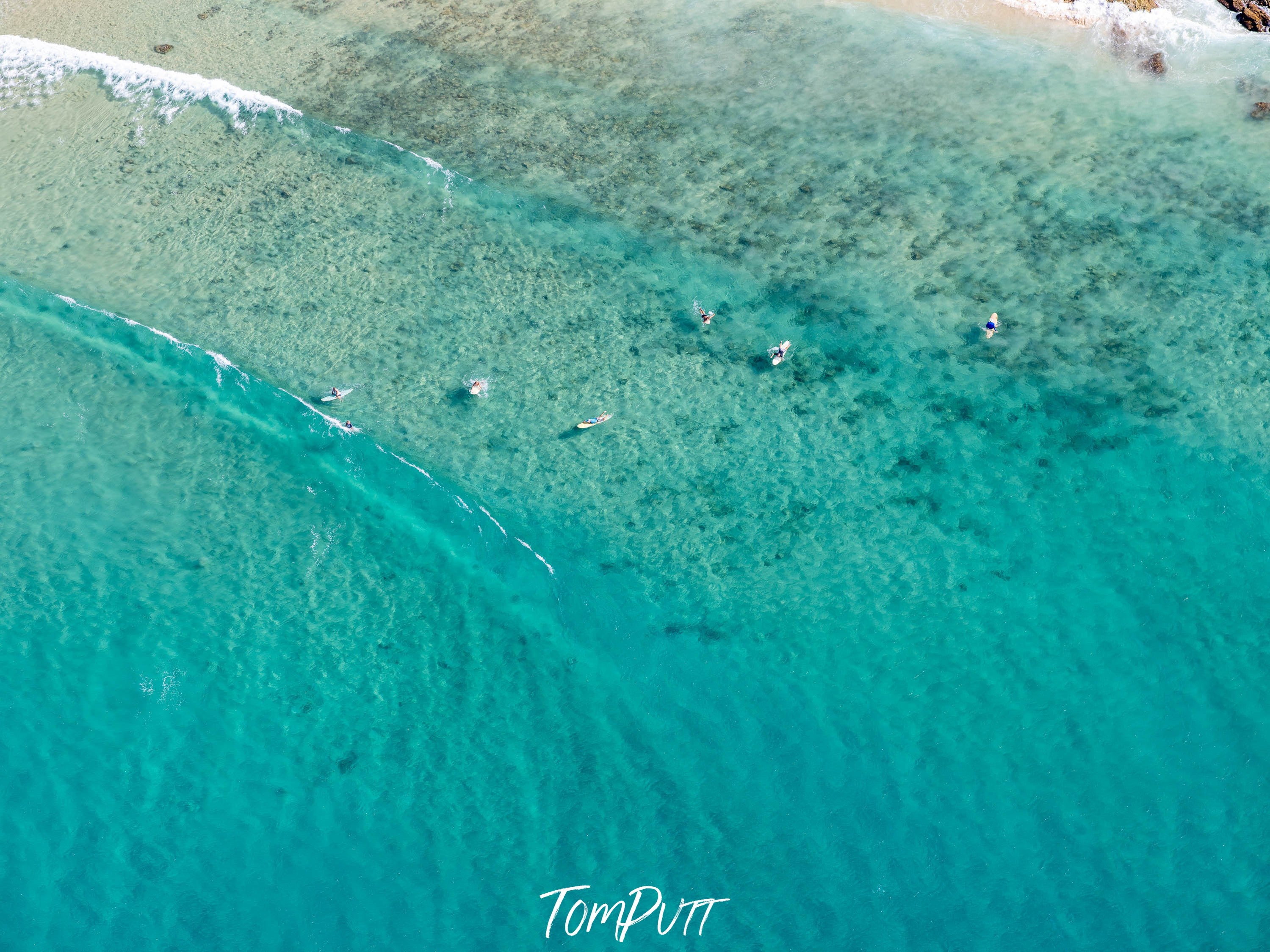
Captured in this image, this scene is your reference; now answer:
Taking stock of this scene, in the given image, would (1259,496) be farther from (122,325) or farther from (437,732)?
(122,325)

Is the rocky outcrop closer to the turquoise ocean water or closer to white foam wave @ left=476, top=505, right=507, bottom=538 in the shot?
the turquoise ocean water

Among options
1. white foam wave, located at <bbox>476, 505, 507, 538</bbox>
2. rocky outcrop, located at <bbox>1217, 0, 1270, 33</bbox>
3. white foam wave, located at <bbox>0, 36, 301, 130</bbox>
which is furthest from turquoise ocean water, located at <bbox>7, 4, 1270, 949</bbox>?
rocky outcrop, located at <bbox>1217, 0, 1270, 33</bbox>

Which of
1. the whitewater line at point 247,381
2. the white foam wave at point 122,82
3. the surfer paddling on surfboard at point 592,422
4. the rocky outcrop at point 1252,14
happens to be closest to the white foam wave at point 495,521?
the whitewater line at point 247,381

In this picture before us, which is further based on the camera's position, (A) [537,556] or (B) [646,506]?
(B) [646,506]

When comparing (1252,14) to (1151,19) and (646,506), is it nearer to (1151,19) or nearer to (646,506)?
(1151,19)

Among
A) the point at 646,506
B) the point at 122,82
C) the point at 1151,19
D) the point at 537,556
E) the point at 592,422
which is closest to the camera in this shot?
the point at 537,556

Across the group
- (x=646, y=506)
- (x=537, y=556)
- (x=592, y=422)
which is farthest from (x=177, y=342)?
(x=646, y=506)
